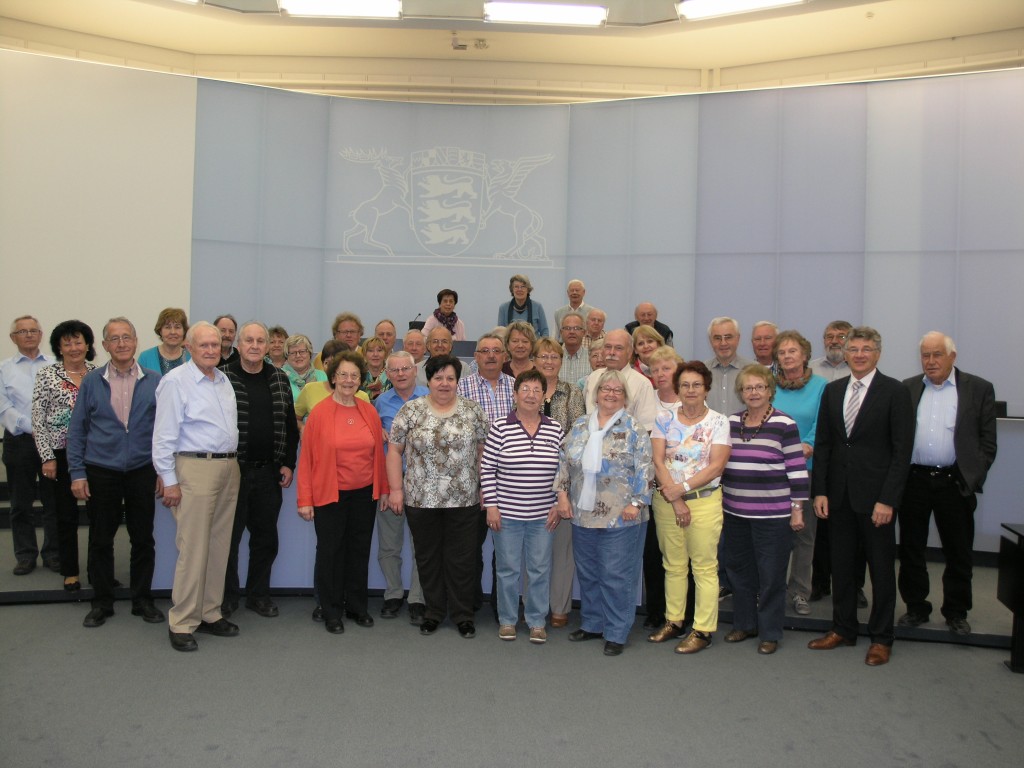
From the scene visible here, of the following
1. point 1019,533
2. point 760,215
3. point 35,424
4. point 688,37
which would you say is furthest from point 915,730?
point 688,37

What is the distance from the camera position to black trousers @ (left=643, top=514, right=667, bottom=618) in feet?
15.2

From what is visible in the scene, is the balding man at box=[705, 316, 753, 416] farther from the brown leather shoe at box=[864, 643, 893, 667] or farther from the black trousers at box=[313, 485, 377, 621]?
the black trousers at box=[313, 485, 377, 621]

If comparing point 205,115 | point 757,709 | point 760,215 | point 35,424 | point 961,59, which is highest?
point 961,59

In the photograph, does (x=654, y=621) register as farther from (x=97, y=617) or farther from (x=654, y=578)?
(x=97, y=617)

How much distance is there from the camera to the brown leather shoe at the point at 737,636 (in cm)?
439

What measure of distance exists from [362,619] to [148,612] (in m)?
1.15

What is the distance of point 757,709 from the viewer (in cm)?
356

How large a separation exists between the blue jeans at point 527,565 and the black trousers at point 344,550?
0.73 metres

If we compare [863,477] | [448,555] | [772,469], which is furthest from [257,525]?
[863,477]

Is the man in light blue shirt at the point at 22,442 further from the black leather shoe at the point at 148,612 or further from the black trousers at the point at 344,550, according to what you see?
the black trousers at the point at 344,550

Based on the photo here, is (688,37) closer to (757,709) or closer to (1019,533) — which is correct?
(1019,533)

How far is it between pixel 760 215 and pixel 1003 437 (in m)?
2.86

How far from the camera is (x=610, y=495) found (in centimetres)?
420

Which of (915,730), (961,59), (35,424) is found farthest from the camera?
(961,59)
